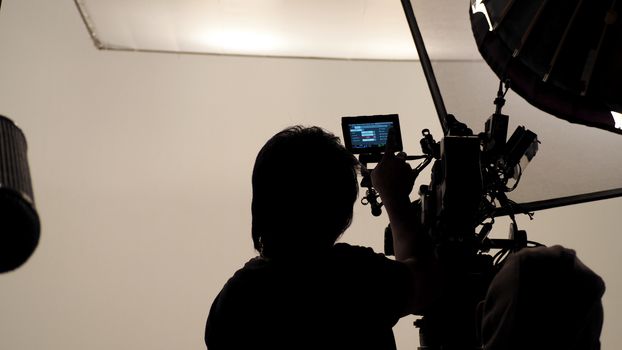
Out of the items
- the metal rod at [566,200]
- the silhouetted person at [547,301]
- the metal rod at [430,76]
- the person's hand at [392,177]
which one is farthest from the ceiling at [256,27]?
the silhouetted person at [547,301]

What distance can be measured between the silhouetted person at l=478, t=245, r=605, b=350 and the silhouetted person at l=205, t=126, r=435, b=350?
0.70 ft

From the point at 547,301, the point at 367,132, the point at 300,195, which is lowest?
the point at 547,301

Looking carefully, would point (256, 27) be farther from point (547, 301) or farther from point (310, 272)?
point (547, 301)

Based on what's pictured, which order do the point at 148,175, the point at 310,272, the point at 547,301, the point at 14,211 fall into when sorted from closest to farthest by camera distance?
the point at 14,211, the point at 547,301, the point at 310,272, the point at 148,175

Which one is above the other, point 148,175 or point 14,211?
point 148,175

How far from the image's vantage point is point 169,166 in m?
2.22

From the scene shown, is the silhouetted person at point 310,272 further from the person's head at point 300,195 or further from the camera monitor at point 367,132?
the camera monitor at point 367,132

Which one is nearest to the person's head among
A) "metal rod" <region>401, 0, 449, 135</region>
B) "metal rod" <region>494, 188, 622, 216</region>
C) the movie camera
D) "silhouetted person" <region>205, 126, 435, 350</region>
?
"silhouetted person" <region>205, 126, 435, 350</region>

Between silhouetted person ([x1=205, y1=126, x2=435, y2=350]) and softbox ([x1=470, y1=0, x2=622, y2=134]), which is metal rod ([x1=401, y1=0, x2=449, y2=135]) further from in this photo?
silhouetted person ([x1=205, y1=126, x2=435, y2=350])

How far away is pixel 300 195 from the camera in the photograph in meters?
0.82

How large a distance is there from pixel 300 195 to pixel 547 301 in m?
0.35

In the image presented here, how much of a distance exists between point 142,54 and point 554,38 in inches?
→ 64.7

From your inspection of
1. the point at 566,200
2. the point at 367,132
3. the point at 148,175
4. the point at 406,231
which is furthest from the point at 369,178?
the point at 148,175

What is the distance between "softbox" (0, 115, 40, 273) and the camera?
35 centimetres
